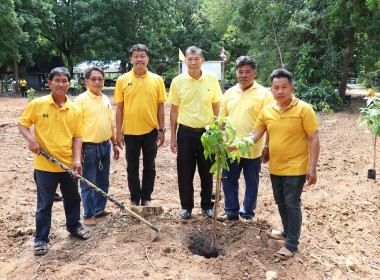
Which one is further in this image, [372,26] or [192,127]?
[372,26]

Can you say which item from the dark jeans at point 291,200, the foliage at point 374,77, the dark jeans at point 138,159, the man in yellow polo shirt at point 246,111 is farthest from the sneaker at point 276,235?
the foliage at point 374,77

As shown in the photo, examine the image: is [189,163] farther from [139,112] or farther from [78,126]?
[78,126]

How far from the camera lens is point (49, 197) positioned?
3393 mm

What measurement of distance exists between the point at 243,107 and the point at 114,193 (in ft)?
9.90

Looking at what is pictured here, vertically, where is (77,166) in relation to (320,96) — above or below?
below

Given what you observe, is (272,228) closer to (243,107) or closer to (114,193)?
(243,107)

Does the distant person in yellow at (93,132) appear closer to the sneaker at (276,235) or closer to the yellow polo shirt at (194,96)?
the yellow polo shirt at (194,96)

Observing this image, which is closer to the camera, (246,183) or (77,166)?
(77,166)

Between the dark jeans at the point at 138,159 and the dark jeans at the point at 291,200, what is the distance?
1624 mm

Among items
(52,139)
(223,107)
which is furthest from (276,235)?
(52,139)

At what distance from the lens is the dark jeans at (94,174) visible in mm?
3836

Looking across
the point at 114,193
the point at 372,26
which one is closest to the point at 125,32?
the point at 372,26

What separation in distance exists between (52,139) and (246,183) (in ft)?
7.53

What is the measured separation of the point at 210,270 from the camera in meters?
3.08
